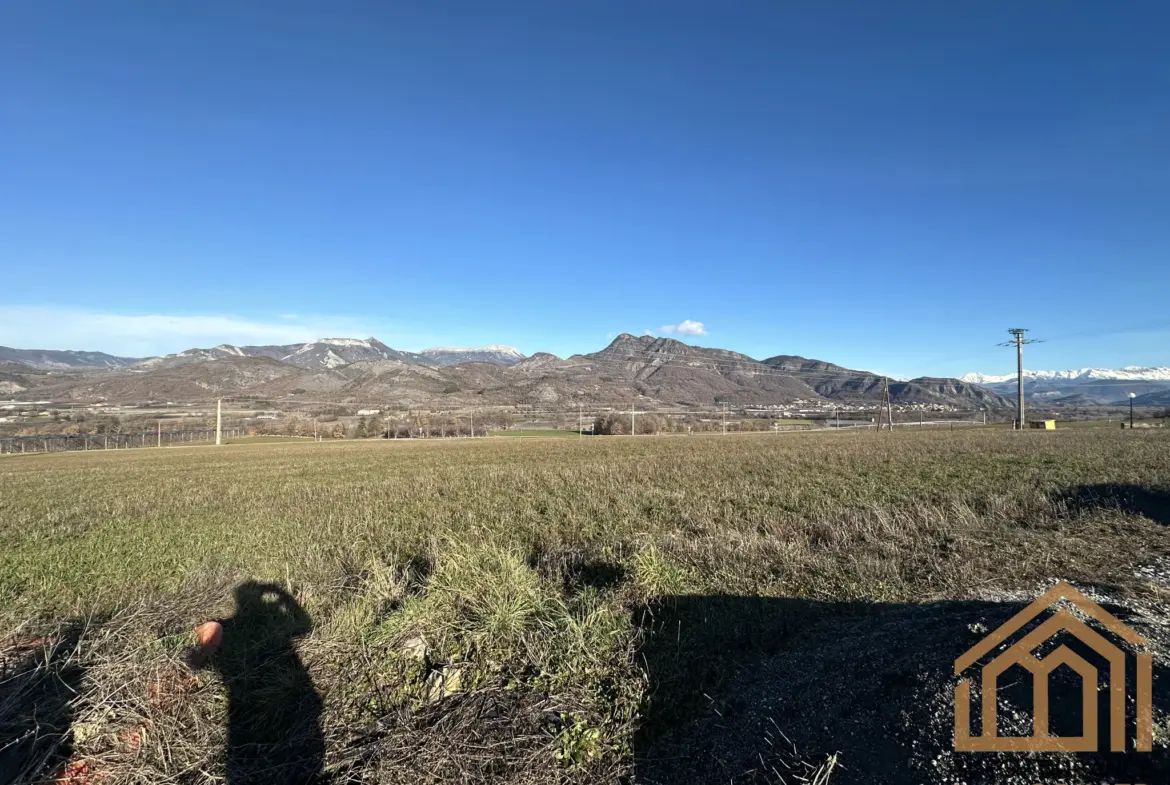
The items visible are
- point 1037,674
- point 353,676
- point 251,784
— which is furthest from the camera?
point 353,676

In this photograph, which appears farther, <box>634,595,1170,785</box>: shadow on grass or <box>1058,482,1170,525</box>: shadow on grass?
<box>1058,482,1170,525</box>: shadow on grass

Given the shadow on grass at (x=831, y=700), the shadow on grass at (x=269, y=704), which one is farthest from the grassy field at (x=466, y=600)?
the shadow on grass at (x=831, y=700)

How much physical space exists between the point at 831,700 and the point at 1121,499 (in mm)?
15068

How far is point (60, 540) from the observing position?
43.5ft

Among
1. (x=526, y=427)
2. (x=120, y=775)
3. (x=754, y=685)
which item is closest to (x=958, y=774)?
(x=754, y=685)

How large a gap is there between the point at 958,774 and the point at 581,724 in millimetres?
2665

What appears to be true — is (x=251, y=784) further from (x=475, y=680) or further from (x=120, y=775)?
(x=475, y=680)

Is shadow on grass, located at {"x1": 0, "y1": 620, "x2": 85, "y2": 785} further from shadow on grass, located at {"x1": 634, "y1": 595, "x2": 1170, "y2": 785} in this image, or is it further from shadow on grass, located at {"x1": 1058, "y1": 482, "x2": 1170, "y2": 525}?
shadow on grass, located at {"x1": 1058, "y1": 482, "x2": 1170, "y2": 525}
